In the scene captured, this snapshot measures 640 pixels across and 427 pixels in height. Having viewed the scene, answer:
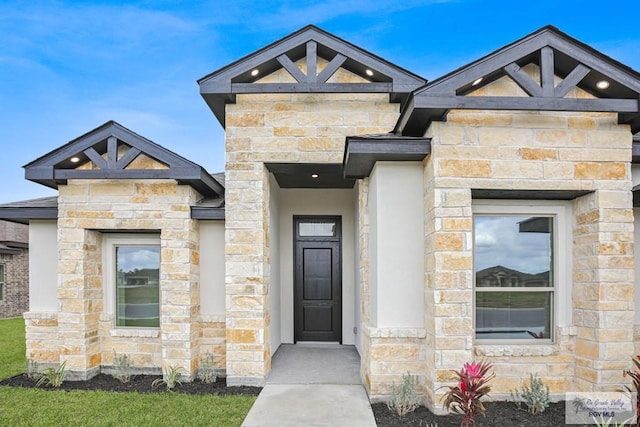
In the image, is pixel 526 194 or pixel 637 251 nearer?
pixel 526 194

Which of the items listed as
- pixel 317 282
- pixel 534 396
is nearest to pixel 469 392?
pixel 534 396

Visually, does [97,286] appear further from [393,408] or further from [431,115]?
[431,115]

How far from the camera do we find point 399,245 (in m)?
4.98

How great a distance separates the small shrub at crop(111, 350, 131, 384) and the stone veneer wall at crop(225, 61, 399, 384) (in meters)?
1.58

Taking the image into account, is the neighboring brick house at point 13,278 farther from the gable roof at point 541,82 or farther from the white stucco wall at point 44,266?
the gable roof at point 541,82

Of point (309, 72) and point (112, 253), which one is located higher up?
point (309, 72)

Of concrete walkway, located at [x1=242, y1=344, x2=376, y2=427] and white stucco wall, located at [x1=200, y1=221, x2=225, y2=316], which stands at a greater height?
white stucco wall, located at [x1=200, y1=221, x2=225, y2=316]

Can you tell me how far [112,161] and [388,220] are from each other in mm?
4125

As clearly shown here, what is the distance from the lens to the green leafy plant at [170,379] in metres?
5.65

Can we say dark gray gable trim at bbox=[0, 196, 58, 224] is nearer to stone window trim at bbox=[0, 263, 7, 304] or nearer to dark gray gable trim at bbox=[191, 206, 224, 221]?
dark gray gable trim at bbox=[191, 206, 224, 221]

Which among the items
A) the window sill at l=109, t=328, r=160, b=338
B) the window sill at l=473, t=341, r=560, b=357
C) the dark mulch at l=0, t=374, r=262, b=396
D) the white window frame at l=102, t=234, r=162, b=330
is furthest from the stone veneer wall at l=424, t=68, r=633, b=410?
the white window frame at l=102, t=234, r=162, b=330

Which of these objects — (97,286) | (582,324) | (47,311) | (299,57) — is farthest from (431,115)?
(47,311)

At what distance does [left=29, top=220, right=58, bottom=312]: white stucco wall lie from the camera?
657 centimetres

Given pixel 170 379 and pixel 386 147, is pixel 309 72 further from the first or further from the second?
pixel 170 379
